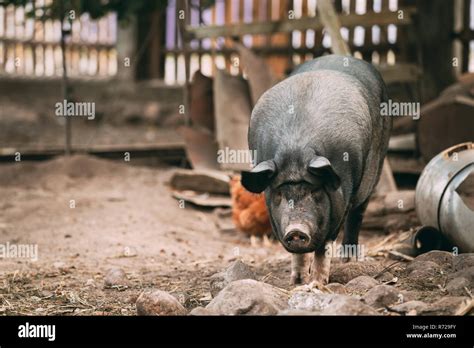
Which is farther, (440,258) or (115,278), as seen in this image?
(115,278)

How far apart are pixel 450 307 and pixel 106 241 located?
3272 mm

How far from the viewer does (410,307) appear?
4.07 meters

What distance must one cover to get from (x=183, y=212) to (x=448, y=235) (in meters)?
2.94

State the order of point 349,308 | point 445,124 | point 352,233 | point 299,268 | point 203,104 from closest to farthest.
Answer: point 349,308, point 299,268, point 352,233, point 445,124, point 203,104

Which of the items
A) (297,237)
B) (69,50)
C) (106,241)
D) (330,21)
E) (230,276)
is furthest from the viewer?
(69,50)

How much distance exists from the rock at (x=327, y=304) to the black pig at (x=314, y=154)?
1.09 feet

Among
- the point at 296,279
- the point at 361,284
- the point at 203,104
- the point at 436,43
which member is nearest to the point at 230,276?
the point at 296,279

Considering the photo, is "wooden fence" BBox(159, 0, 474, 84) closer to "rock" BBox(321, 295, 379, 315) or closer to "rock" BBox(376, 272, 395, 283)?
"rock" BBox(376, 272, 395, 283)

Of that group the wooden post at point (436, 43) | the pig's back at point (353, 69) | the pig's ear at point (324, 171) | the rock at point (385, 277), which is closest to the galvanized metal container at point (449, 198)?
the pig's back at point (353, 69)

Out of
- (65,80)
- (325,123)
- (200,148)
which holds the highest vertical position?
(65,80)

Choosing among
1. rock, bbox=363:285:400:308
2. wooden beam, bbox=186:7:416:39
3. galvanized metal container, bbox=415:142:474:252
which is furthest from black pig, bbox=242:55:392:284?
wooden beam, bbox=186:7:416:39

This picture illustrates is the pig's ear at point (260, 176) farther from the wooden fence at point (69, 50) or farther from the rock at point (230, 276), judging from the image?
the wooden fence at point (69, 50)

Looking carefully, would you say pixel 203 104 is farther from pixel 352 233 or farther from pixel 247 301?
pixel 247 301
